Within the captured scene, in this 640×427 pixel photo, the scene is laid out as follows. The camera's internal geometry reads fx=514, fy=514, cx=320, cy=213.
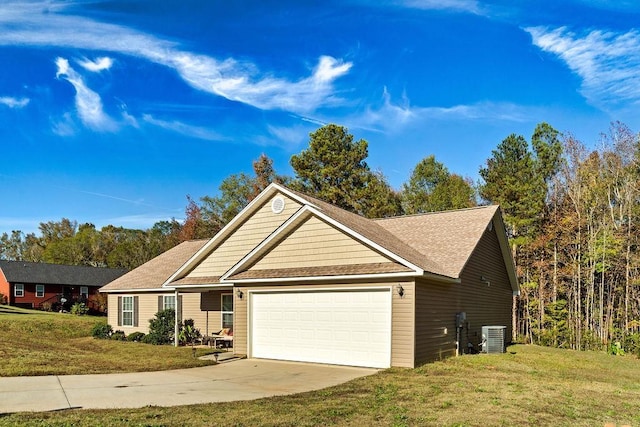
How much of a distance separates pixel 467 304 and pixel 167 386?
10643 millimetres

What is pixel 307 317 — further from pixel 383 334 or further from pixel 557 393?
pixel 557 393

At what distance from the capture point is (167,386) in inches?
429

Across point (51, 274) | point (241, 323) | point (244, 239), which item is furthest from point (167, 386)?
point (51, 274)

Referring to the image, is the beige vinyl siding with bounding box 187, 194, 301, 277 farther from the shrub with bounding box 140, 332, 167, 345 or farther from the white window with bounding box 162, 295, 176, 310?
the shrub with bounding box 140, 332, 167, 345

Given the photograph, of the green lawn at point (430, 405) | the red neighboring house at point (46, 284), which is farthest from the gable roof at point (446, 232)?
the red neighboring house at point (46, 284)

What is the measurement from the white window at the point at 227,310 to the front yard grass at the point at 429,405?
9044 mm

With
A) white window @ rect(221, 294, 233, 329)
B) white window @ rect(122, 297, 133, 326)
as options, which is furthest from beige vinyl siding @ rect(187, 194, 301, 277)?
white window @ rect(122, 297, 133, 326)

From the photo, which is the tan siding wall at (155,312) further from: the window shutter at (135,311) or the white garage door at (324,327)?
the white garage door at (324,327)

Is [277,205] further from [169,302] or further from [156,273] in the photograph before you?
[156,273]

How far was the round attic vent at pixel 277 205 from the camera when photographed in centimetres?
1898

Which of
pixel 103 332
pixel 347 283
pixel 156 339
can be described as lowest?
pixel 103 332

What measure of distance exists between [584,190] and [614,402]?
64.2 ft

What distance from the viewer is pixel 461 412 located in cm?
841

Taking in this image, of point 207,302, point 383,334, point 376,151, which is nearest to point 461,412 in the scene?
point 383,334
